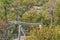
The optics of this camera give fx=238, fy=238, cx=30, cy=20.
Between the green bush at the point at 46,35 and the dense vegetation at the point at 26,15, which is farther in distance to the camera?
the dense vegetation at the point at 26,15

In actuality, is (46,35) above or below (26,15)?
above

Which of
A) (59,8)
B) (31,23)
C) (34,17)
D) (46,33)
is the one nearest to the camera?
(46,33)

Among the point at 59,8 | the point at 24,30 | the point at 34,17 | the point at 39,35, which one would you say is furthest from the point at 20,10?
the point at 39,35

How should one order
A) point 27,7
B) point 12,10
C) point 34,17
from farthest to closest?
point 27,7
point 12,10
point 34,17

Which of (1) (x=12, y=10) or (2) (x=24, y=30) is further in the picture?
(1) (x=12, y=10)

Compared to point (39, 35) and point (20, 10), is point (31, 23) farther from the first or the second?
point (39, 35)

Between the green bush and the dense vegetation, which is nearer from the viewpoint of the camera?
the green bush

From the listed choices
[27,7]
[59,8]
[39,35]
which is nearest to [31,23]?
[59,8]

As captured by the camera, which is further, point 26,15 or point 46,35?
point 26,15

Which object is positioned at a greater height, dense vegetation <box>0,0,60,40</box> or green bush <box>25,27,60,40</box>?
green bush <box>25,27,60,40</box>

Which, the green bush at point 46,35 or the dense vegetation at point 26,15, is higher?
the green bush at point 46,35

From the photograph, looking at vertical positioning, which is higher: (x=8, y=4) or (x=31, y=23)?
(x=8, y=4)
